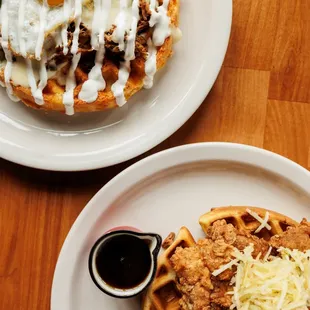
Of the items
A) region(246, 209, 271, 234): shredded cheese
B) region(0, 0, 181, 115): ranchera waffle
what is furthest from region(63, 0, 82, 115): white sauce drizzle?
region(246, 209, 271, 234): shredded cheese

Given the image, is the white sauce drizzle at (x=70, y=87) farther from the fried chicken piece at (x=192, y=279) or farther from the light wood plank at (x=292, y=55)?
the light wood plank at (x=292, y=55)

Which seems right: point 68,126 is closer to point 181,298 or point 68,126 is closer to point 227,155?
point 227,155

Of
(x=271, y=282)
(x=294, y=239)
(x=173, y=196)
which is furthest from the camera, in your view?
(x=173, y=196)

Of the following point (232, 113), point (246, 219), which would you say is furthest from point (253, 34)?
point (246, 219)

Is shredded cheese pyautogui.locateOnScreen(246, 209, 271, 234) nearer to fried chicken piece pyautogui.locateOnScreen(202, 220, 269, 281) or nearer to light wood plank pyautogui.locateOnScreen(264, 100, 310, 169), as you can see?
fried chicken piece pyautogui.locateOnScreen(202, 220, 269, 281)

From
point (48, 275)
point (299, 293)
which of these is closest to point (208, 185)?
point (299, 293)

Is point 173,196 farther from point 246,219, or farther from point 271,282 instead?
point 271,282
